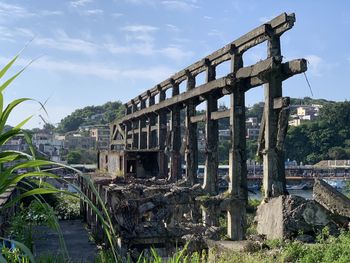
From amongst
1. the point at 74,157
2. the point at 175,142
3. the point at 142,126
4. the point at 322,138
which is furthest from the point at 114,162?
the point at 322,138

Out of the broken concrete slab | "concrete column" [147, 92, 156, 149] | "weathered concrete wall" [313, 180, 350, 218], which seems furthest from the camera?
"concrete column" [147, 92, 156, 149]

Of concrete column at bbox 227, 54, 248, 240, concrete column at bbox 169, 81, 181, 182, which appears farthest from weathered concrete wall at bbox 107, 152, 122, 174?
concrete column at bbox 227, 54, 248, 240

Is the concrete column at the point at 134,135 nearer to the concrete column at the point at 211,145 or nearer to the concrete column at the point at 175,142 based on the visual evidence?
the concrete column at the point at 175,142

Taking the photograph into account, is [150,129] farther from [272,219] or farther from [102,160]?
[272,219]

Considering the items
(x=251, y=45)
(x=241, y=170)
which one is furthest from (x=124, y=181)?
(x=251, y=45)

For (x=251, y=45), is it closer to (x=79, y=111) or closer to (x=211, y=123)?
(x=211, y=123)

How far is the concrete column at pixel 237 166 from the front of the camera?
11992mm

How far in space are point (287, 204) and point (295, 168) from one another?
97917 millimetres

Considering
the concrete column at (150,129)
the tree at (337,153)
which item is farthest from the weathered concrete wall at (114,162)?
the tree at (337,153)

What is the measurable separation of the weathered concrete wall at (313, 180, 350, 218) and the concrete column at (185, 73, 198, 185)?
28.6 feet

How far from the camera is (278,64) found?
33.8ft

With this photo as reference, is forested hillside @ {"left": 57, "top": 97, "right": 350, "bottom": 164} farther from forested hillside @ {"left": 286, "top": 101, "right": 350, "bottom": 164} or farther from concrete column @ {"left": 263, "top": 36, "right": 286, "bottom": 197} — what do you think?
concrete column @ {"left": 263, "top": 36, "right": 286, "bottom": 197}

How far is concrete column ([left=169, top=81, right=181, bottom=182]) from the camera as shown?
18183mm

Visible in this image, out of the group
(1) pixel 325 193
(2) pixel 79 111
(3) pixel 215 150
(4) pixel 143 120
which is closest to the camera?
(1) pixel 325 193
